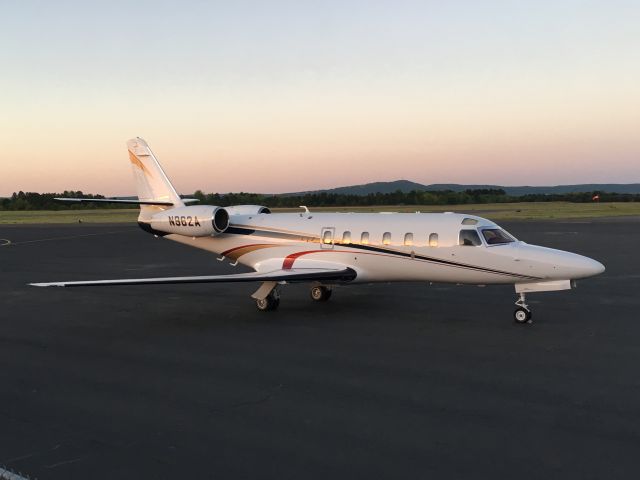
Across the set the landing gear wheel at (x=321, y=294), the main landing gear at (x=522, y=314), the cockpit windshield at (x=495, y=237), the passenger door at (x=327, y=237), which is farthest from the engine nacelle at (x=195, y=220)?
the main landing gear at (x=522, y=314)

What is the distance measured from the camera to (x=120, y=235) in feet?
164

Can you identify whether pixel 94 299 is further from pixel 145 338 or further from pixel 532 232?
pixel 532 232

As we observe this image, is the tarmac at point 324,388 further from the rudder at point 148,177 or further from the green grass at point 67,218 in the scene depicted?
the green grass at point 67,218

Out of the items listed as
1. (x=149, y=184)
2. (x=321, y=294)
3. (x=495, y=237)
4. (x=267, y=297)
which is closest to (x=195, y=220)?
(x=149, y=184)

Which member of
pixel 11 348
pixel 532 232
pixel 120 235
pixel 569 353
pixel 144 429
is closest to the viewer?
pixel 144 429

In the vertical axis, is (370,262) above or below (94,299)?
above

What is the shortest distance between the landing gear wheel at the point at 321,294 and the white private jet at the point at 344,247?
0.03 metres

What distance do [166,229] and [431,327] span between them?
30.6 ft

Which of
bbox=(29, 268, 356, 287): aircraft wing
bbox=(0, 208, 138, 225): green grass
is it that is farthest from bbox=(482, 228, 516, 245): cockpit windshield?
bbox=(0, 208, 138, 225): green grass

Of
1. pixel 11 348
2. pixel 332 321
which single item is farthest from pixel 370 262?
pixel 11 348

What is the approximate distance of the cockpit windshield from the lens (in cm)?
1456

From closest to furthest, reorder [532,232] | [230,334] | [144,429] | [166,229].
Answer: [144,429] → [230,334] → [166,229] → [532,232]

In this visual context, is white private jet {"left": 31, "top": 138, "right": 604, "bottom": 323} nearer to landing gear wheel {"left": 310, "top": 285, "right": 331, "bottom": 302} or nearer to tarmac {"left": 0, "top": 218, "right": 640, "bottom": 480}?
landing gear wheel {"left": 310, "top": 285, "right": 331, "bottom": 302}

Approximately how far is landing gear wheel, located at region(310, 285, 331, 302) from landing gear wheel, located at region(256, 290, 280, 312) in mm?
1869
